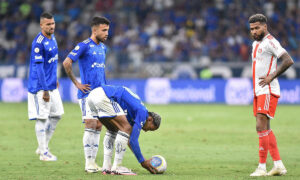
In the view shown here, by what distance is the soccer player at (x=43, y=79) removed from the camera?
9.98 meters

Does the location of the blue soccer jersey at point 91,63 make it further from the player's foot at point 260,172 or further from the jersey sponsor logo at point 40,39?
the player's foot at point 260,172

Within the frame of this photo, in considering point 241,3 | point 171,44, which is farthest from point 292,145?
point 241,3

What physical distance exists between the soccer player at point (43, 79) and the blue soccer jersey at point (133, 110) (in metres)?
2.20

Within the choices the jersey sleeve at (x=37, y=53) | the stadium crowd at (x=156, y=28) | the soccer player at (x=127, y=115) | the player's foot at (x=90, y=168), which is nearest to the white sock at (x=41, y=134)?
the jersey sleeve at (x=37, y=53)

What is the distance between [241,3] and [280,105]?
25.5 feet

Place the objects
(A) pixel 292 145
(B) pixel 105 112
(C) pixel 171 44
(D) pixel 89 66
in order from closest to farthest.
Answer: (B) pixel 105 112
(D) pixel 89 66
(A) pixel 292 145
(C) pixel 171 44

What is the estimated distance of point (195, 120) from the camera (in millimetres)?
18141

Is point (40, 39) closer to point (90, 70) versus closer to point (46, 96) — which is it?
point (46, 96)

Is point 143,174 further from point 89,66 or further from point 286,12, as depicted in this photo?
point 286,12

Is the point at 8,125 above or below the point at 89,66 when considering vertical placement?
below

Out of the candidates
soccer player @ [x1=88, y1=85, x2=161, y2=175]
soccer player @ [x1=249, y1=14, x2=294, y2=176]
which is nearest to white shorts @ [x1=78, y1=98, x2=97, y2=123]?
soccer player @ [x1=88, y1=85, x2=161, y2=175]

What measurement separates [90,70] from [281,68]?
3.07 metres

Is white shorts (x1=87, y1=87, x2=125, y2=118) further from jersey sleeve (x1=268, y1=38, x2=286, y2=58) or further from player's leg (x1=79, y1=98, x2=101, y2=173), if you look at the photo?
jersey sleeve (x1=268, y1=38, x2=286, y2=58)

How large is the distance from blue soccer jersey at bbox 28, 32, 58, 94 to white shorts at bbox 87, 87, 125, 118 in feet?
7.00
